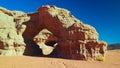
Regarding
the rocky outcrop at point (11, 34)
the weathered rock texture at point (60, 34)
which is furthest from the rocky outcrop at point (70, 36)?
the rocky outcrop at point (11, 34)

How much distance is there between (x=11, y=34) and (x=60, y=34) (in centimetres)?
513

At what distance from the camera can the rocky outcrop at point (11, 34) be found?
66.2ft

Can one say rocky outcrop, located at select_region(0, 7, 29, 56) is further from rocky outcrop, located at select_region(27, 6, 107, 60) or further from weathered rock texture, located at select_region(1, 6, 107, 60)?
rocky outcrop, located at select_region(27, 6, 107, 60)

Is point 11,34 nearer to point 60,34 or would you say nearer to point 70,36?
point 60,34

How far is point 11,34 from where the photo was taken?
68.8ft

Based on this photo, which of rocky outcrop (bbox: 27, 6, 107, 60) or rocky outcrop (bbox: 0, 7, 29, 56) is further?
rocky outcrop (bbox: 27, 6, 107, 60)

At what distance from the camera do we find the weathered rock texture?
2045 cm

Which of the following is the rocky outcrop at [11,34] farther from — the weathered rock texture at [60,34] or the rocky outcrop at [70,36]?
the rocky outcrop at [70,36]

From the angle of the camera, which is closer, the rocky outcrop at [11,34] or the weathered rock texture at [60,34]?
the rocky outcrop at [11,34]

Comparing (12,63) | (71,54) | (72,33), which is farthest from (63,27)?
(12,63)

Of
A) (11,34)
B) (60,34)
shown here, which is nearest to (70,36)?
(60,34)

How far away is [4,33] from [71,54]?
269 inches

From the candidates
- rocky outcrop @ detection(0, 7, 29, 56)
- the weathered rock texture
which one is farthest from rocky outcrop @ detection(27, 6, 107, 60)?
rocky outcrop @ detection(0, 7, 29, 56)

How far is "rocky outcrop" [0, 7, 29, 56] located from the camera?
20.2 m
